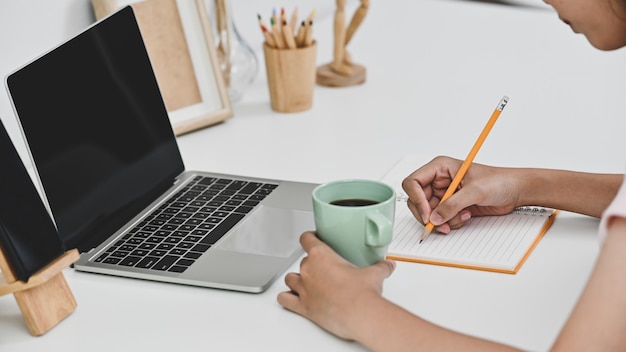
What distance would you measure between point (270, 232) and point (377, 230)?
0.23 meters

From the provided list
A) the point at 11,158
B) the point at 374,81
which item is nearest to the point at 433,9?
the point at 374,81

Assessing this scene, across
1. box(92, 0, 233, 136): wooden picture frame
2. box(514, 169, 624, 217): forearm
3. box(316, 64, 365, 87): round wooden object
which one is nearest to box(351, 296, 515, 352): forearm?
box(514, 169, 624, 217): forearm

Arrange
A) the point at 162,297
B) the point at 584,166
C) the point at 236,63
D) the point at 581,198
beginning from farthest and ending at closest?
the point at 236,63 < the point at 584,166 < the point at 581,198 < the point at 162,297

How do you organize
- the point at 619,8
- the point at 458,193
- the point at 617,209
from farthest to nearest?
the point at 458,193 → the point at 619,8 → the point at 617,209

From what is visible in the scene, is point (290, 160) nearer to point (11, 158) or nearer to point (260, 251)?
point (260, 251)

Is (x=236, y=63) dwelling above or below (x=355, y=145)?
above

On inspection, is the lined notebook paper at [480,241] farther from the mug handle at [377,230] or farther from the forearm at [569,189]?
the mug handle at [377,230]

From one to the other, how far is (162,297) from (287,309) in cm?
16

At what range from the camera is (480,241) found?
1.22 m

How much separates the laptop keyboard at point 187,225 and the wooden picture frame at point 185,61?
0.30m

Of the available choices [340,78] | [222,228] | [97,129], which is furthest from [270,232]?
[340,78]

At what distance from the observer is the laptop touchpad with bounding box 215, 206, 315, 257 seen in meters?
1.22

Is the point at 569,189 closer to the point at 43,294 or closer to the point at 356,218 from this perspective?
the point at 356,218

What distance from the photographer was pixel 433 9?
2.33 m
